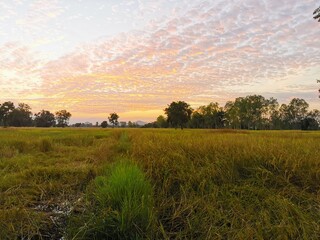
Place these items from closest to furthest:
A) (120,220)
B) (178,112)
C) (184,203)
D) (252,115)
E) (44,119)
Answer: (120,220) < (184,203) < (178,112) < (252,115) < (44,119)

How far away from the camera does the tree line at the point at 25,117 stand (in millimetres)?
111875

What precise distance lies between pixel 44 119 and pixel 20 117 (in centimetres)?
2156

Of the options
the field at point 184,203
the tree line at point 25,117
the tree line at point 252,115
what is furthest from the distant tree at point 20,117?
the field at point 184,203

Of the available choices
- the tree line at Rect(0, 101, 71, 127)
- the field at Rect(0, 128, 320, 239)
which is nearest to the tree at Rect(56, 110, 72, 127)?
the tree line at Rect(0, 101, 71, 127)

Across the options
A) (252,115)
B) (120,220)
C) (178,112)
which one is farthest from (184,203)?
(252,115)

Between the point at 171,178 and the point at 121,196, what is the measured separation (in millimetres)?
1836

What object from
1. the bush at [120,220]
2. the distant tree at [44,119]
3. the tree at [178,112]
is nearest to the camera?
the bush at [120,220]

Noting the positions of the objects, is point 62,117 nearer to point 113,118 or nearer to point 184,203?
point 113,118

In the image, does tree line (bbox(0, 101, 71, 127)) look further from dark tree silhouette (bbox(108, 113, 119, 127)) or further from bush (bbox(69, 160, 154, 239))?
bush (bbox(69, 160, 154, 239))

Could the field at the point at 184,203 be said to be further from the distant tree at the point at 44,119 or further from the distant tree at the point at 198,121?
the distant tree at the point at 44,119

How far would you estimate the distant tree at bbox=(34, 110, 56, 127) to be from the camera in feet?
459

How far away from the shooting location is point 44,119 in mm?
141750

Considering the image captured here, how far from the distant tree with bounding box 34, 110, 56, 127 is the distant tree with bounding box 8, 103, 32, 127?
5487mm

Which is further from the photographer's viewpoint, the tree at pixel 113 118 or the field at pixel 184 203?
the tree at pixel 113 118
